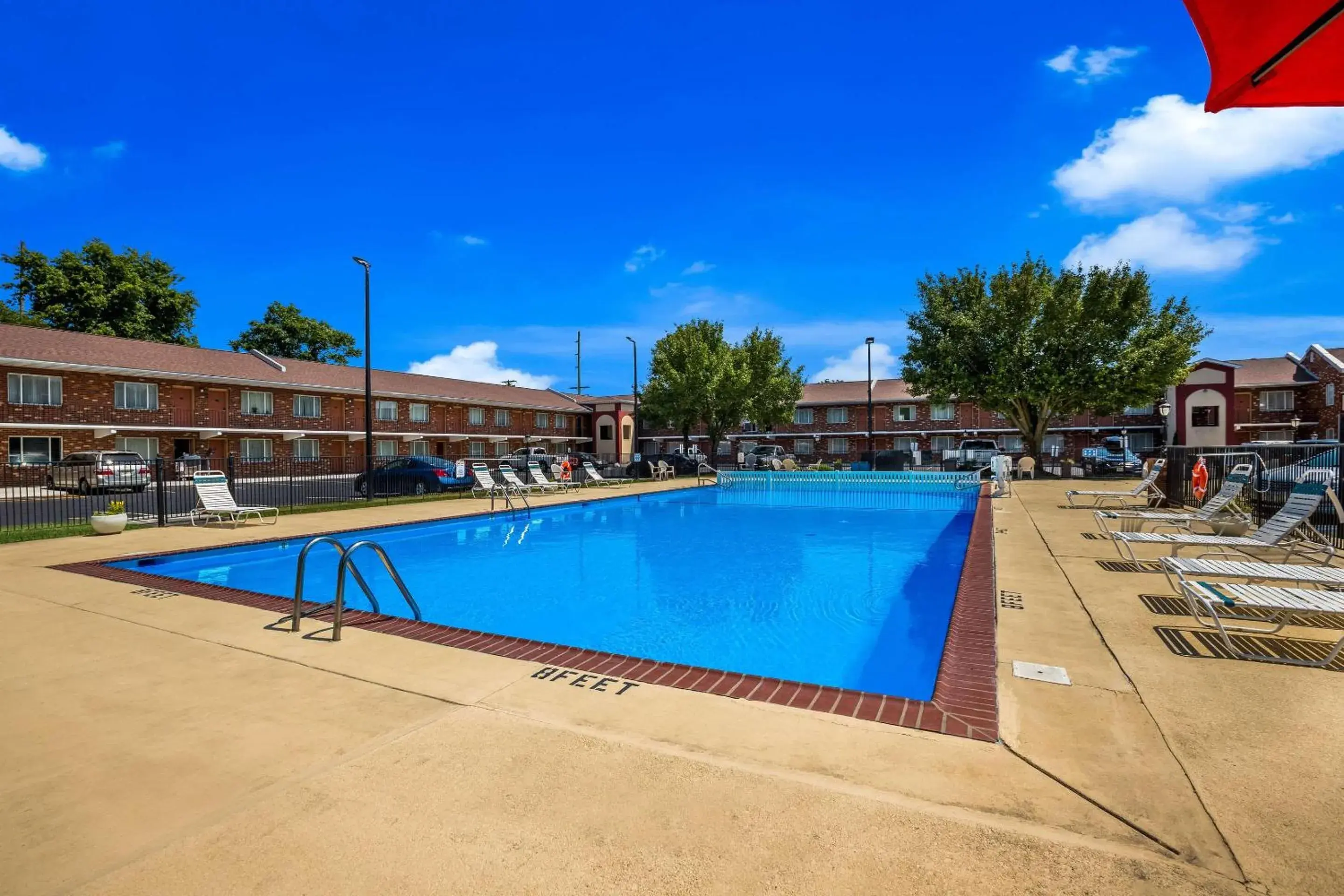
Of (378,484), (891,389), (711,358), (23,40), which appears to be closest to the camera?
(23,40)

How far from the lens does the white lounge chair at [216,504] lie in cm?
1402

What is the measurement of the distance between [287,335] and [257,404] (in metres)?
20.8

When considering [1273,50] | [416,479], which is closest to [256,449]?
[416,479]

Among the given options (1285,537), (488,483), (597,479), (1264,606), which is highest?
(1285,537)

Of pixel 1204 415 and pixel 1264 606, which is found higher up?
pixel 1204 415

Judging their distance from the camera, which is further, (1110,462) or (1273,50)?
(1110,462)

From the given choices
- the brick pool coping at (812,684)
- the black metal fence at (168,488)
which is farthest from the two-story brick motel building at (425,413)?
the brick pool coping at (812,684)

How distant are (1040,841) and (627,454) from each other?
5329 centimetres

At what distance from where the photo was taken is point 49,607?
655 centimetres

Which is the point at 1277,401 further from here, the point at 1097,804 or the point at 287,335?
the point at 287,335

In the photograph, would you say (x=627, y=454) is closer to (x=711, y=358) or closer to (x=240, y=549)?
(x=711, y=358)

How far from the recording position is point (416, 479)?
22703 millimetres

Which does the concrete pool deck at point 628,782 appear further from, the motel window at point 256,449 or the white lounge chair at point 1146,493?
the motel window at point 256,449

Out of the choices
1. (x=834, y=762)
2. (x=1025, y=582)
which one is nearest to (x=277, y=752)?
(x=834, y=762)
